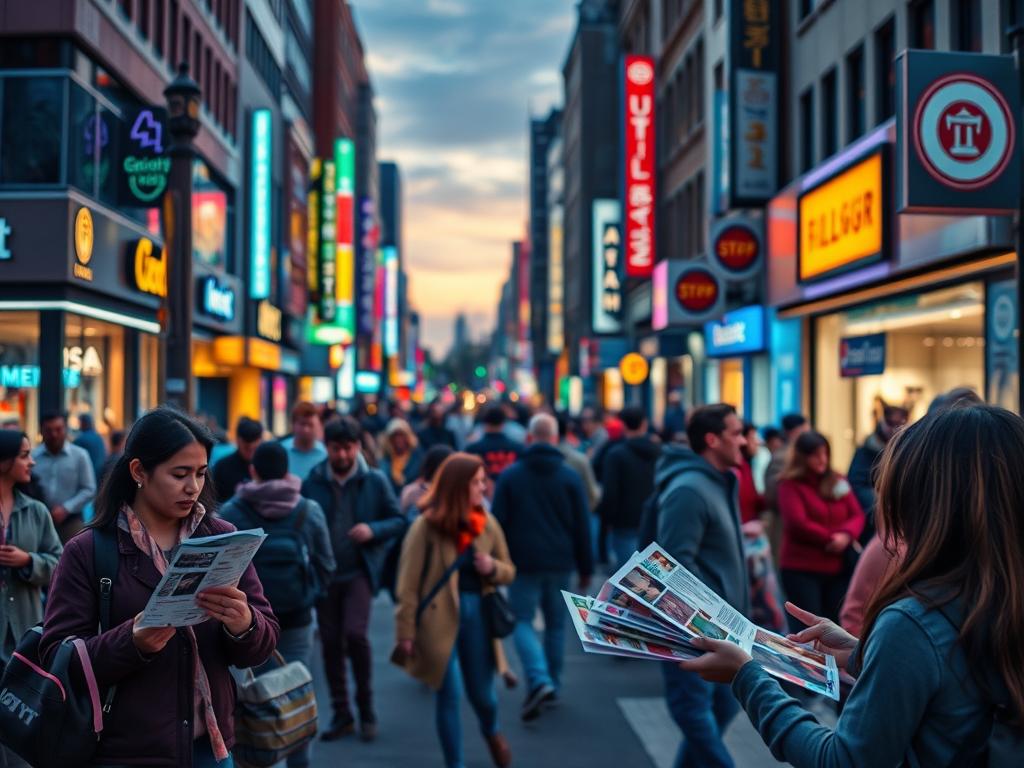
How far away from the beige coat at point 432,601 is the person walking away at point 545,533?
1797mm

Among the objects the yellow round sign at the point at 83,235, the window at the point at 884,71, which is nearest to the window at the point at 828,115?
the window at the point at 884,71

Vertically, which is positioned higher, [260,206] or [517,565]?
[260,206]

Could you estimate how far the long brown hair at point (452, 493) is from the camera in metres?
7.27

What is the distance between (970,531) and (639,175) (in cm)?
3202

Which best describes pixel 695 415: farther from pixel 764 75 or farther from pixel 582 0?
pixel 582 0

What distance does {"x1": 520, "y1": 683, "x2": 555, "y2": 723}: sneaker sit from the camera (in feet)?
27.8

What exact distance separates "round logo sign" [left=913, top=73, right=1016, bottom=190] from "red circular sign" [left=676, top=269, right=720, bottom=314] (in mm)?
13710

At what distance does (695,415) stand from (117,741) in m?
3.70

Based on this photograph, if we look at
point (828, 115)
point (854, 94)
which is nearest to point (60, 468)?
point (854, 94)

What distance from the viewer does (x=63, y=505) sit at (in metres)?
10.4

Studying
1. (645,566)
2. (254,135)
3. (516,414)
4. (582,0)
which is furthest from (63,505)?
(582,0)

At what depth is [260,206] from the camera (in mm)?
35406

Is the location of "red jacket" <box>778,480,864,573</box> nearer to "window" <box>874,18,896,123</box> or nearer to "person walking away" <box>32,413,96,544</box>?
"person walking away" <box>32,413,96,544</box>

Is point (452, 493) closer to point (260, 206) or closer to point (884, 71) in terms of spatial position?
point (884, 71)
